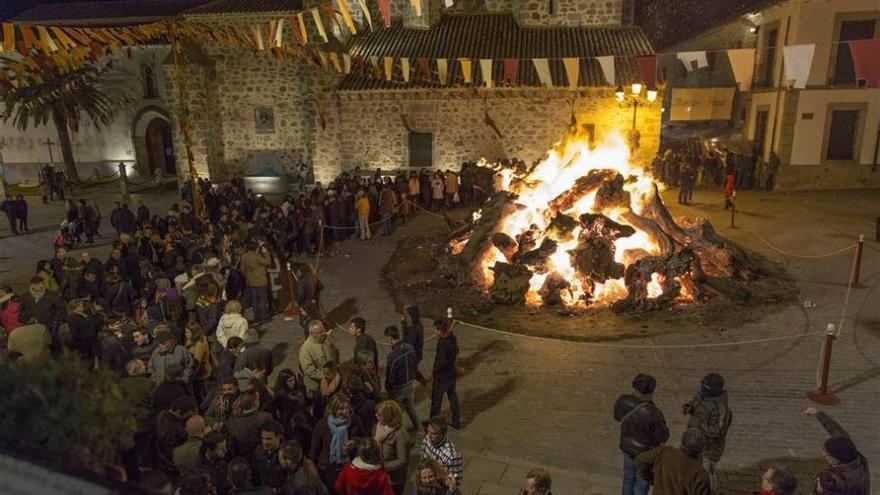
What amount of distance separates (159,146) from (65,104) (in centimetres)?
499

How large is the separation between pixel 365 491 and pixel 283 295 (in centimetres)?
890

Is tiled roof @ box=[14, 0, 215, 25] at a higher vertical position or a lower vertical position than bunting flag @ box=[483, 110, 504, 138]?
higher

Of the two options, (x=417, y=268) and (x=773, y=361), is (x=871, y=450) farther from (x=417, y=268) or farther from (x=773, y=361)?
(x=417, y=268)

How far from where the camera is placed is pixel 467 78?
2041 cm

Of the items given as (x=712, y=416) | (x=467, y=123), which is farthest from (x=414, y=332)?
(x=467, y=123)

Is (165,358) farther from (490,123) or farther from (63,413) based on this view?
(490,123)

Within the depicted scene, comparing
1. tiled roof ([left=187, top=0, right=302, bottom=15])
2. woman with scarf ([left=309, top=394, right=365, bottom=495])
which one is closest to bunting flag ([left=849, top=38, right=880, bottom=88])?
woman with scarf ([left=309, top=394, right=365, bottom=495])

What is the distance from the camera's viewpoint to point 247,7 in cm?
2550

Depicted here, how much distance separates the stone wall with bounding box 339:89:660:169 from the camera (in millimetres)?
23625

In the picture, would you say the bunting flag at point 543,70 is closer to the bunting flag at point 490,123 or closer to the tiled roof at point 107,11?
the bunting flag at point 490,123

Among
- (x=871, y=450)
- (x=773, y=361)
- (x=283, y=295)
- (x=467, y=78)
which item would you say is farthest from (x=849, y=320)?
(x=467, y=78)

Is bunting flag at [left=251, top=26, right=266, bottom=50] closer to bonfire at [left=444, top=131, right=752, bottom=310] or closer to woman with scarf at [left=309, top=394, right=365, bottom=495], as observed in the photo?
bonfire at [left=444, top=131, right=752, bottom=310]

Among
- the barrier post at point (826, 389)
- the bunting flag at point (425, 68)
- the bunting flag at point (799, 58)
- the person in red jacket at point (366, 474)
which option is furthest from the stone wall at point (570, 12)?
the person in red jacket at point (366, 474)

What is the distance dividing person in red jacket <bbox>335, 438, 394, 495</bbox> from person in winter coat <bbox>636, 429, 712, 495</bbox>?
2127mm
